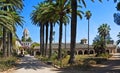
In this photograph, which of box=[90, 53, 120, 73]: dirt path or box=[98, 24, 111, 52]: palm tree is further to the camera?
box=[98, 24, 111, 52]: palm tree

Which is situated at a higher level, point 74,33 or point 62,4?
point 62,4

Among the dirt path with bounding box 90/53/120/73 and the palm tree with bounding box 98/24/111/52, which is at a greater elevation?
the palm tree with bounding box 98/24/111/52

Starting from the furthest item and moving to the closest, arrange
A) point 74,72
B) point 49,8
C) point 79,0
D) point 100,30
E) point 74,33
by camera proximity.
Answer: point 100,30 → point 49,8 → point 79,0 → point 74,33 → point 74,72

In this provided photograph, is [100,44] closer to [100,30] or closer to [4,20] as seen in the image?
[4,20]

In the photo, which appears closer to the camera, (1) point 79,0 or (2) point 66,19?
(1) point 79,0

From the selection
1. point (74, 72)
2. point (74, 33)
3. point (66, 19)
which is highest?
point (66, 19)

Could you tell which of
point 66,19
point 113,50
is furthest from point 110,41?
point 66,19

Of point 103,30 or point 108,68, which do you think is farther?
point 103,30

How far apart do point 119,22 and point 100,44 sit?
25.5 meters

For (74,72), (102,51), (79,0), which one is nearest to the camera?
(74,72)

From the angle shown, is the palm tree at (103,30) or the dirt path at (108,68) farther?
the palm tree at (103,30)

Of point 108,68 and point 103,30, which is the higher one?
point 103,30

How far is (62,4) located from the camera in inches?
1812

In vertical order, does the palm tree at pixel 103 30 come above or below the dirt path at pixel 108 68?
above
